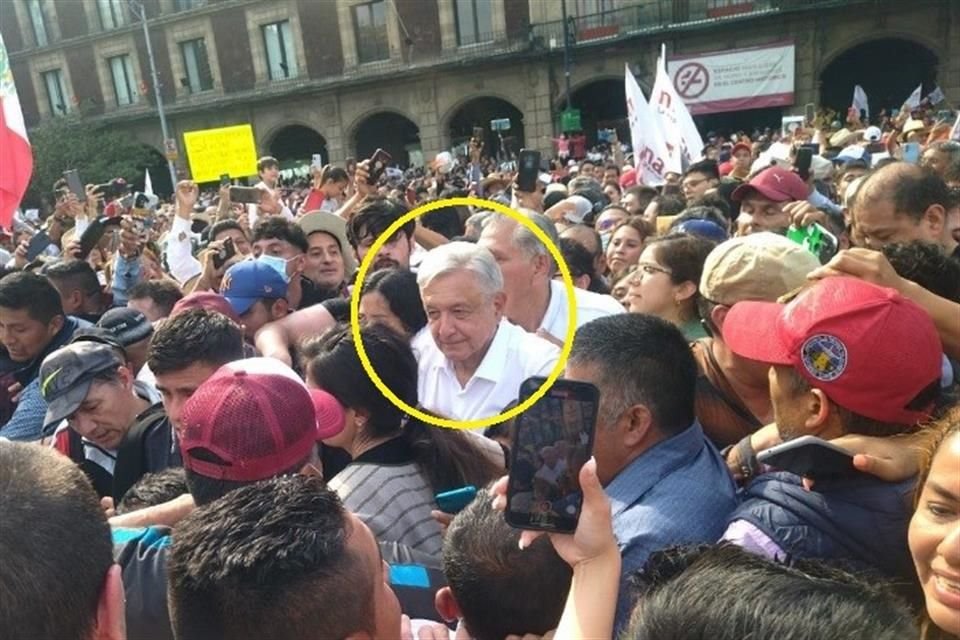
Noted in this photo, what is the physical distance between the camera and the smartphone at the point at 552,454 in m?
1.22

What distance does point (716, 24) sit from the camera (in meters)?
22.3

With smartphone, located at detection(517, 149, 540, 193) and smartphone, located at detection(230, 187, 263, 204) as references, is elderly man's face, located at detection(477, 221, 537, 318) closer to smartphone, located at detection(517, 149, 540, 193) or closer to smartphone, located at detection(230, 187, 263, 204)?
smartphone, located at detection(517, 149, 540, 193)

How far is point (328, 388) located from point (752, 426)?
4.01 feet

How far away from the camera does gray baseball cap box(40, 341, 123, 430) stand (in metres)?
2.51

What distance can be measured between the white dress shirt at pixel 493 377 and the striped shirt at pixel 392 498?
615 mm

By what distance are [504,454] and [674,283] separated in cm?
107

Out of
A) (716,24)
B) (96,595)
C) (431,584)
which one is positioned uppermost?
(716,24)

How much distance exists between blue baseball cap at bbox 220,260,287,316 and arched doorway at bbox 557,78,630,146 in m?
23.5

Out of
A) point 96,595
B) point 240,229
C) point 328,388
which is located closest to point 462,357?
point 328,388

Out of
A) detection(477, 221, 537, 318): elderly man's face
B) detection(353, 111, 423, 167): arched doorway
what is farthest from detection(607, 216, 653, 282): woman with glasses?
detection(353, 111, 423, 167): arched doorway

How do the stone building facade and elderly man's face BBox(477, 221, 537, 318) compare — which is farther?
the stone building facade

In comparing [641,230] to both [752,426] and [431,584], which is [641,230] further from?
[431,584]

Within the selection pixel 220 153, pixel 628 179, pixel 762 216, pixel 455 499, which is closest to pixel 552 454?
pixel 455 499

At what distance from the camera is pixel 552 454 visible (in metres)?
1.23
